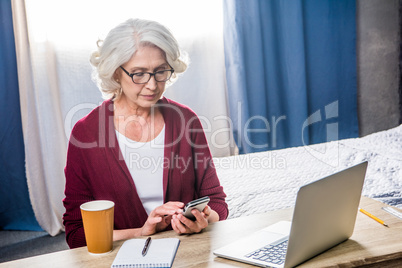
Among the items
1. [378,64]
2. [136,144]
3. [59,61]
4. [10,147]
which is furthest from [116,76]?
[378,64]

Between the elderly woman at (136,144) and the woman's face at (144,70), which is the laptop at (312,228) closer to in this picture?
the elderly woman at (136,144)

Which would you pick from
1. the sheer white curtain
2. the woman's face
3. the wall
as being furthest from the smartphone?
the wall

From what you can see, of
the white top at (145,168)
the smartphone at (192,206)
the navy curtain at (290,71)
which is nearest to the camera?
the smartphone at (192,206)

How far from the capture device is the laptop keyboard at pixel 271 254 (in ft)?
2.83

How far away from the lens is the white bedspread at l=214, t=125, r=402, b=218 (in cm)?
169

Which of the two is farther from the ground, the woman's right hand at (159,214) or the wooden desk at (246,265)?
the woman's right hand at (159,214)

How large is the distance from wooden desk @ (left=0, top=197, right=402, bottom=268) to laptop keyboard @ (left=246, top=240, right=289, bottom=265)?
0.04 metres

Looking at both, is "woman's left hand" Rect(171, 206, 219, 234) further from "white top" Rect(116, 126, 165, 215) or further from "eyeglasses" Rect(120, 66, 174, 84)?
"eyeglasses" Rect(120, 66, 174, 84)

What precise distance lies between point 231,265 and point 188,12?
8.08ft

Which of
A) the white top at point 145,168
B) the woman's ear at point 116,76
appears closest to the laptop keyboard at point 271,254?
the white top at point 145,168

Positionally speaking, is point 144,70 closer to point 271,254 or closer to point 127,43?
point 127,43

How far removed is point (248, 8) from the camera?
10.2ft

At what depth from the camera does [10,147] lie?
9.56 feet

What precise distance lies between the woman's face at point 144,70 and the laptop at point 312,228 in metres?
0.61
